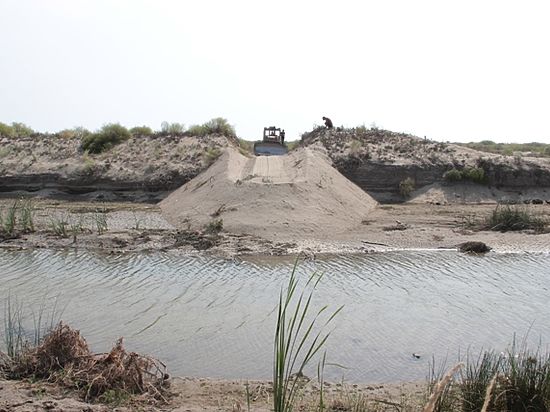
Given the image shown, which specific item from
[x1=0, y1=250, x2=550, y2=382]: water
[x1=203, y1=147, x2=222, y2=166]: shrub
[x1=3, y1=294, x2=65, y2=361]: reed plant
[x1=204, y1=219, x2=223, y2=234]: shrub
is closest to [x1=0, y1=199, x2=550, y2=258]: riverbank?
[x1=204, y1=219, x2=223, y2=234]: shrub

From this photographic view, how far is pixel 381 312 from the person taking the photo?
10164 millimetres

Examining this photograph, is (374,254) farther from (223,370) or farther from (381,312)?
(223,370)

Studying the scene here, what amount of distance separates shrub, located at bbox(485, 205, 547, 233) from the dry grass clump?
14298mm

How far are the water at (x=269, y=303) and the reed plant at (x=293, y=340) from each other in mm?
292

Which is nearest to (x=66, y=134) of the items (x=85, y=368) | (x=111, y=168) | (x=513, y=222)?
(x=111, y=168)

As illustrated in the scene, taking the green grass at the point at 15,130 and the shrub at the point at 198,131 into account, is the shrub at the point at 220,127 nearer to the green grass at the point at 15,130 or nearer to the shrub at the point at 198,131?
the shrub at the point at 198,131

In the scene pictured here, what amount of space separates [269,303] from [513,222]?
1109 centimetres

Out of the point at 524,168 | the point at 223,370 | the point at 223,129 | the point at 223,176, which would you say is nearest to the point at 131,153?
the point at 223,129

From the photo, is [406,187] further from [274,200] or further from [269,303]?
[269,303]

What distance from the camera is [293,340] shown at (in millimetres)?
6523

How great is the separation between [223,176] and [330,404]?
1670cm

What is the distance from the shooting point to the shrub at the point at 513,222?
1866 centimetres

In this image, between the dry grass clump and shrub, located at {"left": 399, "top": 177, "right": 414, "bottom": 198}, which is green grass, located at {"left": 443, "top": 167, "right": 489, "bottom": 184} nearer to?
shrub, located at {"left": 399, "top": 177, "right": 414, "bottom": 198}

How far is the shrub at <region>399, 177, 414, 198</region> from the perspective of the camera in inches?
997
